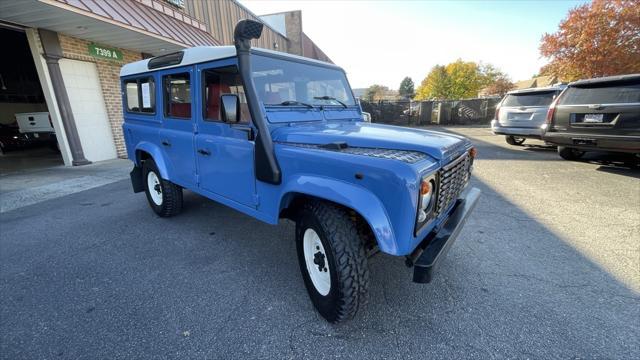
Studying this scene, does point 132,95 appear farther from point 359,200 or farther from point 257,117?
point 359,200

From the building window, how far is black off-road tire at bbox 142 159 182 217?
768mm

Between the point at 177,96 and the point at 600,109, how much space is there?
288 inches

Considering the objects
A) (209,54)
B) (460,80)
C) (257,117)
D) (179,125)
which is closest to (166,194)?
(179,125)

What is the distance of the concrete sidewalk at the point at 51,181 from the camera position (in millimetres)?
5375

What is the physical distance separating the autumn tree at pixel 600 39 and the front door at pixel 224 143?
638 inches

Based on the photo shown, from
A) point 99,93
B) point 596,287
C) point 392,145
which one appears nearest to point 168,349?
point 392,145

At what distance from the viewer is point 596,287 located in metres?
2.48

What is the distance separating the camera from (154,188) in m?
4.33

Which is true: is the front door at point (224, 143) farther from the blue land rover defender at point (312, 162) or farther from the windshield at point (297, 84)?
the windshield at point (297, 84)

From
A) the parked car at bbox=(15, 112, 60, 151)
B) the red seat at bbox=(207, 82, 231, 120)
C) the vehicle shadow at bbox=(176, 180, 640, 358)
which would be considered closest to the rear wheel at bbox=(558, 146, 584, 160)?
the vehicle shadow at bbox=(176, 180, 640, 358)

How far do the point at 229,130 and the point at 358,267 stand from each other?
5.71 ft

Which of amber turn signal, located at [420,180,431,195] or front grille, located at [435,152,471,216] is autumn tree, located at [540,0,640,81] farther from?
amber turn signal, located at [420,180,431,195]

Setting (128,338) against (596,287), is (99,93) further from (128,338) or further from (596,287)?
(596,287)

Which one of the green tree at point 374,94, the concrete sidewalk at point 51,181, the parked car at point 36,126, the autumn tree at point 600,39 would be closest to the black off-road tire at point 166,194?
the concrete sidewalk at point 51,181
